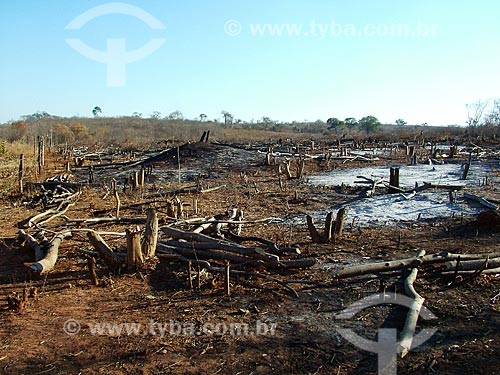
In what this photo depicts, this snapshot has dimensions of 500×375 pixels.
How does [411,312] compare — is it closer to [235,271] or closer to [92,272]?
[235,271]

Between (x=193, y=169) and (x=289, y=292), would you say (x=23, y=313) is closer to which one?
(x=289, y=292)

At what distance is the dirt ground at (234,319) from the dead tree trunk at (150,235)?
0.22 metres

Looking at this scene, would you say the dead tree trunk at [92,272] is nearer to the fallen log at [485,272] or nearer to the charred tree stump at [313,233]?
the charred tree stump at [313,233]

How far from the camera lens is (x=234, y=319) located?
466 centimetres

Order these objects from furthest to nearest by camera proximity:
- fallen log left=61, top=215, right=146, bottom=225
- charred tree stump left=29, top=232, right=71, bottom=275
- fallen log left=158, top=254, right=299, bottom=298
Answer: fallen log left=61, top=215, right=146, bottom=225
charred tree stump left=29, top=232, right=71, bottom=275
fallen log left=158, top=254, right=299, bottom=298

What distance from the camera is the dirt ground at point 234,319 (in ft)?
12.4

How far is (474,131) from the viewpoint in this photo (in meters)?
43.8

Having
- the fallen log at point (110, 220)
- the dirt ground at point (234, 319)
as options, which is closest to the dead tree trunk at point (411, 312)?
the dirt ground at point (234, 319)

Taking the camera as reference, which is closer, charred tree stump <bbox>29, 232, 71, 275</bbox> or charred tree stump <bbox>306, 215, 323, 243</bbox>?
charred tree stump <bbox>29, 232, 71, 275</bbox>

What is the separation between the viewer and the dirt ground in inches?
149

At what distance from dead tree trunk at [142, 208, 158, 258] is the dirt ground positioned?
0.73 feet

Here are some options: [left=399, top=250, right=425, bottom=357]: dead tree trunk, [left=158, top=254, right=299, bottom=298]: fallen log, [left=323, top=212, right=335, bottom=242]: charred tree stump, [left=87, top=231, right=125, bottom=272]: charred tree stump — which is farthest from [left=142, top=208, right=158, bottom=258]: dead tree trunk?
[left=399, top=250, right=425, bottom=357]: dead tree trunk

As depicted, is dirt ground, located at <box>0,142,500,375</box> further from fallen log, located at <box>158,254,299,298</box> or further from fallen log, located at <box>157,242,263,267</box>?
fallen log, located at <box>157,242,263,267</box>

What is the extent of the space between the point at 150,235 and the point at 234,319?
2136 mm
